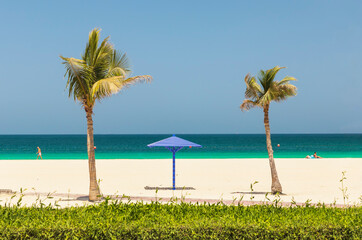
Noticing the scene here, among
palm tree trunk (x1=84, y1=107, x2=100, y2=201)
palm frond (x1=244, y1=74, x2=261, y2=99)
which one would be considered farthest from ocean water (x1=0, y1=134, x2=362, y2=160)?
palm tree trunk (x1=84, y1=107, x2=100, y2=201)

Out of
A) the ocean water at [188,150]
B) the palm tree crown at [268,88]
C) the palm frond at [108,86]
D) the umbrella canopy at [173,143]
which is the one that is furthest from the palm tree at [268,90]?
the ocean water at [188,150]

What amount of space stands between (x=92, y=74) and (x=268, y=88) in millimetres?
7160

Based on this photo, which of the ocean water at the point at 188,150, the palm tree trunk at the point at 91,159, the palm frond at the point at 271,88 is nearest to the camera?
the palm tree trunk at the point at 91,159

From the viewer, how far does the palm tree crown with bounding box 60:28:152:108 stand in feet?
40.6

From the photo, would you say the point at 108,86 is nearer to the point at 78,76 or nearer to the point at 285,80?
the point at 78,76

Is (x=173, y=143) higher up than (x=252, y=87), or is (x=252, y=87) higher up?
(x=252, y=87)

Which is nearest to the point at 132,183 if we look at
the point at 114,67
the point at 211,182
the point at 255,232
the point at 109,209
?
the point at 211,182

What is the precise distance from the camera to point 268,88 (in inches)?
619

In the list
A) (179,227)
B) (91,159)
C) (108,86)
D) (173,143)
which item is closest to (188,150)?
(173,143)

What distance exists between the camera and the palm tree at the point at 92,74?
12.5m

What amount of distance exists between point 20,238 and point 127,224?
1.35 meters

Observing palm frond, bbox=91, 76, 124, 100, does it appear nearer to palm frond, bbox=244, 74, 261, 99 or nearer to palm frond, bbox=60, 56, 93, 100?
palm frond, bbox=60, 56, 93, 100

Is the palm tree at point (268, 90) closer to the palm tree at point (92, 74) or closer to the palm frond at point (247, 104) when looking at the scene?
the palm frond at point (247, 104)

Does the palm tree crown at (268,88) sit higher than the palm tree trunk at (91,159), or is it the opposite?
the palm tree crown at (268,88)
